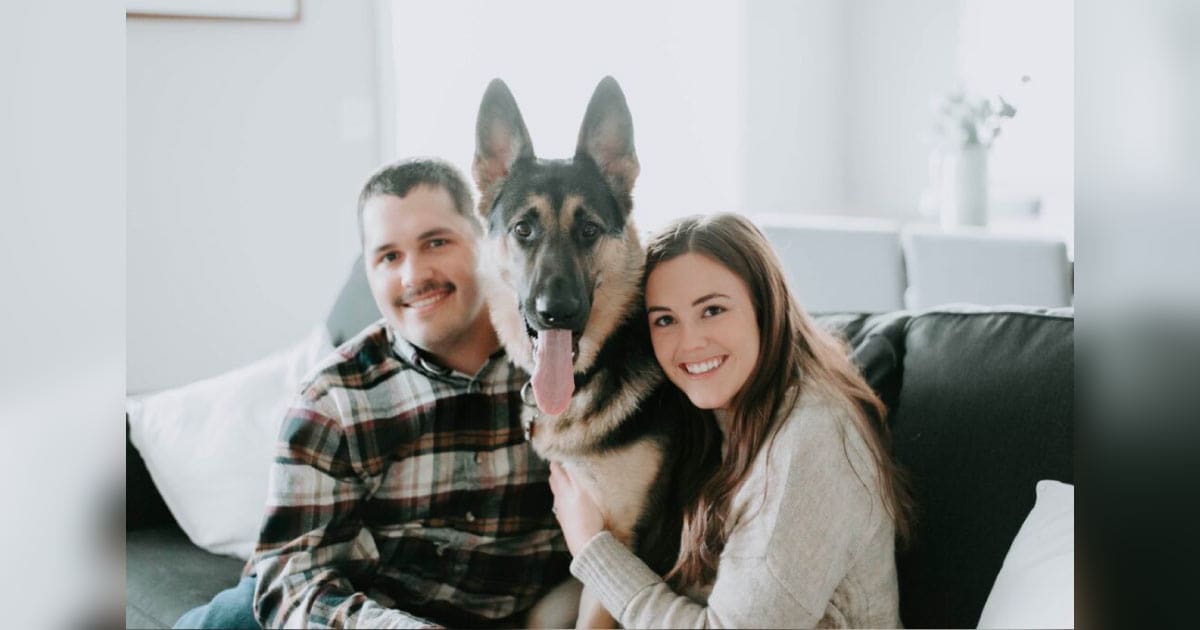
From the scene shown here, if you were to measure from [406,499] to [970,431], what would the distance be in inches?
28.1

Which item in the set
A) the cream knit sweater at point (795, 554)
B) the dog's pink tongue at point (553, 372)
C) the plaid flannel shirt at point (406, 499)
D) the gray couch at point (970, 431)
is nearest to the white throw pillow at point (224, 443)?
the plaid flannel shirt at point (406, 499)

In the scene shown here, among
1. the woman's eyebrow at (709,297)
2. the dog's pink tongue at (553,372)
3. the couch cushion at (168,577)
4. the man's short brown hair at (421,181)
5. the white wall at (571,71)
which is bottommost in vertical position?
the couch cushion at (168,577)

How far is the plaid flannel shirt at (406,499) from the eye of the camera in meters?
1.13

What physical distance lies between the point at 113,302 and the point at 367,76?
0.85m

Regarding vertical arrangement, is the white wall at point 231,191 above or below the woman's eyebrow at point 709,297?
above

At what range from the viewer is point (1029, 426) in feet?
3.82

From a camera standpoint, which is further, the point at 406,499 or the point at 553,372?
the point at 406,499

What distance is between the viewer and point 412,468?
3.80 feet

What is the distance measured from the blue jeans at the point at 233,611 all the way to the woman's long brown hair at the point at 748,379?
0.64 meters

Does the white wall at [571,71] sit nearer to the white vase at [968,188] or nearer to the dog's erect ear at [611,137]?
the dog's erect ear at [611,137]

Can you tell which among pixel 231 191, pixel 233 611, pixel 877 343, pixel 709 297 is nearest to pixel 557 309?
pixel 709 297

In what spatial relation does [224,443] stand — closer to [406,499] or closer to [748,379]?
[406,499]

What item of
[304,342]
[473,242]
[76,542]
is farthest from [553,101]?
[304,342]

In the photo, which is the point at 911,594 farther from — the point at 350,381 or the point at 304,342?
the point at 304,342
